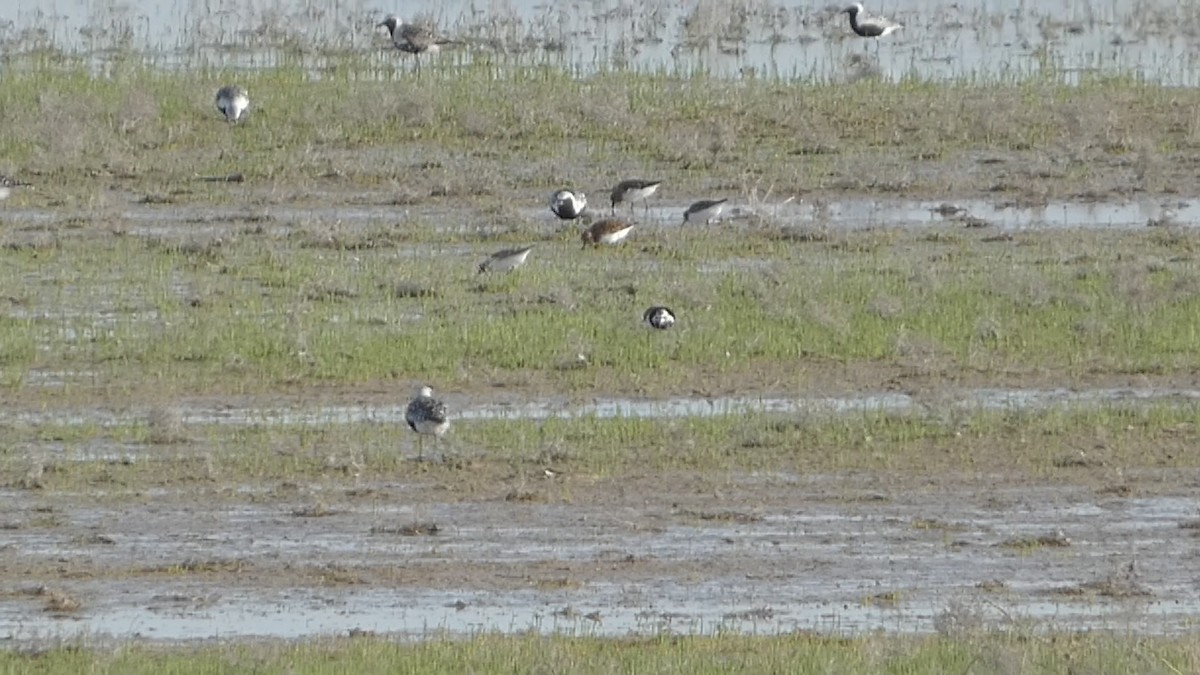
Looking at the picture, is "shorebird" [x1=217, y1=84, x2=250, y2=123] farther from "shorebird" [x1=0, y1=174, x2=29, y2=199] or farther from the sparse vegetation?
"shorebird" [x1=0, y1=174, x2=29, y2=199]

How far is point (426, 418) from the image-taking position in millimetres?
12492

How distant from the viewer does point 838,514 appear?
11.6 m

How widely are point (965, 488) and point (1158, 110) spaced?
12.6 m

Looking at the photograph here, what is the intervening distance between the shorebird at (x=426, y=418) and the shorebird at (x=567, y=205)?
6617 millimetres

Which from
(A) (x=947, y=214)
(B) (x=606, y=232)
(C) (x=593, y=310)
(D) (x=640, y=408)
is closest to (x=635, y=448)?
(D) (x=640, y=408)

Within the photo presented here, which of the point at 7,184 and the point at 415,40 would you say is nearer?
the point at 7,184

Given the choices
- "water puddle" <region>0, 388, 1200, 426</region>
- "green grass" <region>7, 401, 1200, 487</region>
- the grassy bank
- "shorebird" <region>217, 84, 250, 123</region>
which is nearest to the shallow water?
the grassy bank

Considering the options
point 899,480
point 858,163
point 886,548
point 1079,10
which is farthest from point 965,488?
point 1079,10

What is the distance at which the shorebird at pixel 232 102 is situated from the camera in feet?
74.6

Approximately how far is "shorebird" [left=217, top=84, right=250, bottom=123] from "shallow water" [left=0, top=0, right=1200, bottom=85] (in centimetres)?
316

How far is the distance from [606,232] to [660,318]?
3199 millimetres

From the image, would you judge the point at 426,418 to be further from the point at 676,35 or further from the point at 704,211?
the point at 676,35

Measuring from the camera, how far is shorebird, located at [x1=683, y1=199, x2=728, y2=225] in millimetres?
18875

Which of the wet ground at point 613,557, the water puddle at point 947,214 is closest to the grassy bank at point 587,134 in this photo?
the water puddle at point 947,214
